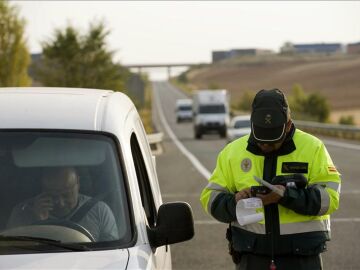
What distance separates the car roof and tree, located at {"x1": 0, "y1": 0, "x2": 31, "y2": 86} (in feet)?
81.8

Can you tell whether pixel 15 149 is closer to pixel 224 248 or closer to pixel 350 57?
pixel 224 248

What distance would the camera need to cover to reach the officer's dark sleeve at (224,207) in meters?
4.89

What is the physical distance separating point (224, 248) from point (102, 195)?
22.6ft

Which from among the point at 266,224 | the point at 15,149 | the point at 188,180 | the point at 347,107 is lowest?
the point at 347,107

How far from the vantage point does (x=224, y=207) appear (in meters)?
4.92

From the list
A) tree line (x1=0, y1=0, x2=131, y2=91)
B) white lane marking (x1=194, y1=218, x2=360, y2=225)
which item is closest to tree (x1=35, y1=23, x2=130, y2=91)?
tree line (x1=0, y1=0, x2=131, y2=91)

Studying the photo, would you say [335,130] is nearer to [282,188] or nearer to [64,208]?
[282,188]

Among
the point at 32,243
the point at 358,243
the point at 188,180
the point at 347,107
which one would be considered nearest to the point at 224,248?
the point at 358,243

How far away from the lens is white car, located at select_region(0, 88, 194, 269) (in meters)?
4.21

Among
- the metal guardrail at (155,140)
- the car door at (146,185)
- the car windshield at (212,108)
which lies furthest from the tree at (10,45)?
the car door at (146,185)

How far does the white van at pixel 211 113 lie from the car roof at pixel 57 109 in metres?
43.4

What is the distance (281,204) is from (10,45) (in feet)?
84.7

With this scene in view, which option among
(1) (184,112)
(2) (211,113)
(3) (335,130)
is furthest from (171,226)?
(1) (184,112)

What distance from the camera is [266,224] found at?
4906mm
